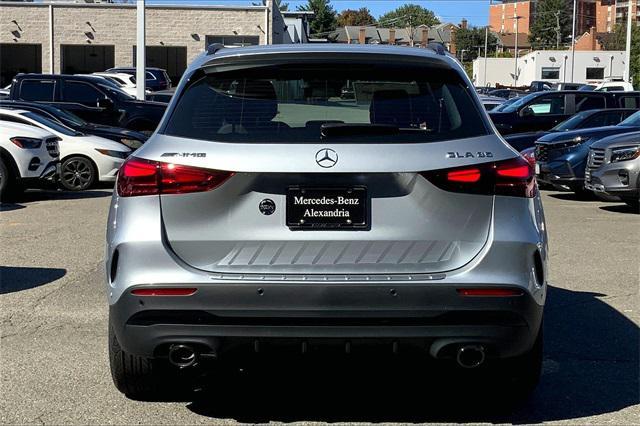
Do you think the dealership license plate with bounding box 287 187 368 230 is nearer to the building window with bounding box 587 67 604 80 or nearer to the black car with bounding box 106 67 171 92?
the black car with bounding box 106 67 171 92

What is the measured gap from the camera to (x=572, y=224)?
1314cm

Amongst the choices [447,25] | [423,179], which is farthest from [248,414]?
[447,25]

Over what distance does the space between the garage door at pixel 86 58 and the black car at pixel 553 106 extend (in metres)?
33.7

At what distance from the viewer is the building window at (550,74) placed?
104m

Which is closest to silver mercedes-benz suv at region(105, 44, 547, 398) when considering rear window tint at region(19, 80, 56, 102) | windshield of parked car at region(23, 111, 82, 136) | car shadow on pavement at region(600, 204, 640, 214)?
car shadow on pavement at region(600, 204, 640, 214)

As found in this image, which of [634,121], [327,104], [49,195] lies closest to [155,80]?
[49,195]

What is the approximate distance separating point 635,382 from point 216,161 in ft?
9.66

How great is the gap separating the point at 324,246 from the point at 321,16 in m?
132

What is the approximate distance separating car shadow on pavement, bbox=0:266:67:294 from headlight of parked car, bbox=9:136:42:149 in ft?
20.5

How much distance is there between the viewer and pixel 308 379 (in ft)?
19.0

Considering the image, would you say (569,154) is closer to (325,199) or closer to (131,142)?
(131,142)

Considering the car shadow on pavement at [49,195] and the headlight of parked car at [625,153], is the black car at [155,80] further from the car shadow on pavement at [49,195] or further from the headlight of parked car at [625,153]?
the headlight of parked car at [625,153]

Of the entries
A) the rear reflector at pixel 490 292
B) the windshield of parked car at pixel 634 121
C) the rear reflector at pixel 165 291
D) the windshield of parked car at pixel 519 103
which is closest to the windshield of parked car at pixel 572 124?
the windshield of parked car at pixel 634 121

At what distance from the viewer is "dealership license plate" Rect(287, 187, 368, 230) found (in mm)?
4359
